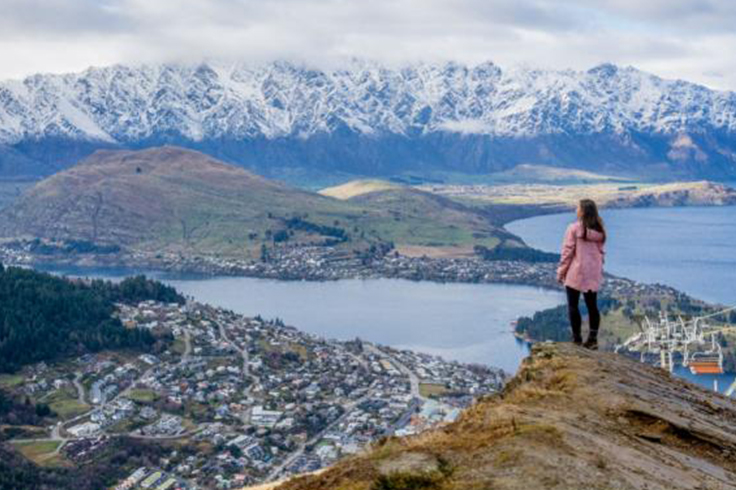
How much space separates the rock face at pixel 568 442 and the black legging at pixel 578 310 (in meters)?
0.62

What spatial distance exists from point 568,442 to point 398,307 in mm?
126861

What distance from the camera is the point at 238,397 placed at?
3083 inches

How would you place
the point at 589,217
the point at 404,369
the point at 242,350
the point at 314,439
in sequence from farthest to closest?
the point at 242,350
the point at 404,369
the point at 314,439
the point at 589,217

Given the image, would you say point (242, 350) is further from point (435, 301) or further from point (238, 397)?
point (435, 301)

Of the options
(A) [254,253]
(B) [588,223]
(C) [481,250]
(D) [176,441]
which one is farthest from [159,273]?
(B) [588,223]

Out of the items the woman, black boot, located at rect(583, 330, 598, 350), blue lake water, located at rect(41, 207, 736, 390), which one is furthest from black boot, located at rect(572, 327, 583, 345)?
blue lake water, located at rect(41, 207, 736, 390)

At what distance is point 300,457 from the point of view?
6156 centimetres

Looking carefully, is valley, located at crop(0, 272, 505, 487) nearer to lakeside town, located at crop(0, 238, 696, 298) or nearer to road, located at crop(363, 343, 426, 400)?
road, located at crop(363, 343, 426, 400)

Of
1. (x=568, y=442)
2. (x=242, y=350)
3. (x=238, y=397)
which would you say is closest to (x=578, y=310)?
(x=568, y=442)

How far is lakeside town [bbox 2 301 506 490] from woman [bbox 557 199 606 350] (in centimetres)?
3970

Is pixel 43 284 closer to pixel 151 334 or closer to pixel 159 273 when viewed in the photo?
pixel 151 334

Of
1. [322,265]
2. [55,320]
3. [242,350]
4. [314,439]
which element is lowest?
[322,265]

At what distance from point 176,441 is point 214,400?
11.9 m

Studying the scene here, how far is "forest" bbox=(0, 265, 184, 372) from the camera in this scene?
89375mm
